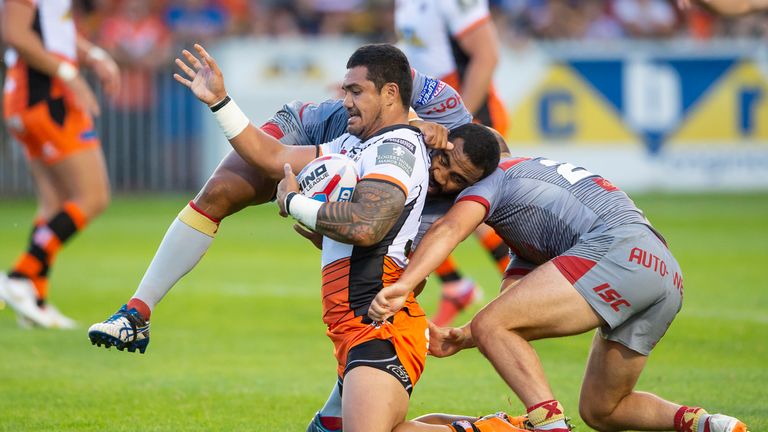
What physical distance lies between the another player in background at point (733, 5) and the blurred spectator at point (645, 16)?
1638 cm

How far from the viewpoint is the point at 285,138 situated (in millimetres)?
6656

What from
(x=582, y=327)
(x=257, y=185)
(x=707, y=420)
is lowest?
(x=707, y=420)

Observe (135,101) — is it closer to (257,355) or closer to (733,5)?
(257,355)

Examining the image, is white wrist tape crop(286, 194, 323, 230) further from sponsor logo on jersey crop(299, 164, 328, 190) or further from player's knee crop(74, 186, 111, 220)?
player's knee crop(74, 186, 111, 220)

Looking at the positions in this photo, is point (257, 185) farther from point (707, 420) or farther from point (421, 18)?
point (421, 18)

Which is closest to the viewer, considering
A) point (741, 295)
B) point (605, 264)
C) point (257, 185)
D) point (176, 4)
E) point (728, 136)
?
point (605, 264)

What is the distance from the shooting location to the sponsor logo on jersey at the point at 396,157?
5.64 meters

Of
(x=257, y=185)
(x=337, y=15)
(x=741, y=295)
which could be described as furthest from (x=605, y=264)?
(x=337, y=15)

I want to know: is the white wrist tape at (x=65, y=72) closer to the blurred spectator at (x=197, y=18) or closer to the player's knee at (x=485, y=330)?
the player's knee at (x=485, y=330)

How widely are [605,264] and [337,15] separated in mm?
19127

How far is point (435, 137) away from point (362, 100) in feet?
1.31

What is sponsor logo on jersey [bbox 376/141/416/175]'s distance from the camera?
18.5ft

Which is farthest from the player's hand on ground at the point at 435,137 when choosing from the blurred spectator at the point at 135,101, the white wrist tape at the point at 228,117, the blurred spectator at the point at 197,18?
the blurred spectator at the point at 197,18

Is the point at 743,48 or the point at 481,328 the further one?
the point at 743,48
